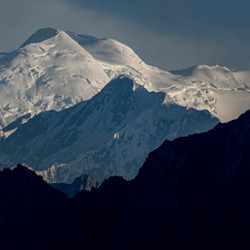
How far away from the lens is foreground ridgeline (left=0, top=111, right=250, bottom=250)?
134m

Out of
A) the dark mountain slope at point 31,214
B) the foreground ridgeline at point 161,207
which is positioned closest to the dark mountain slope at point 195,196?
the foreground ridgeline at point 161,207

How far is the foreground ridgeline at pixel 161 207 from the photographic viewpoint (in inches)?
5261

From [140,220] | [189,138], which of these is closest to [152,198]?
[140,220]

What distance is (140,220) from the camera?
14050 cm

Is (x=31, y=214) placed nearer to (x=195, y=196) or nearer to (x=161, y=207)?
(x=161, y=207)

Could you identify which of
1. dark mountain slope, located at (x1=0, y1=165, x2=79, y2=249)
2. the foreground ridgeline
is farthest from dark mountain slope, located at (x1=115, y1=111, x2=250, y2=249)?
dark mountain slope, located at (x1=0, y1=165, x2=79, y2=249)

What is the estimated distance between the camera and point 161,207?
13875 centimetres

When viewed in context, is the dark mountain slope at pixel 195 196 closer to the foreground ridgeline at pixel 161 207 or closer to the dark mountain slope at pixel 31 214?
the foreground ridgeline at pixel 161 207

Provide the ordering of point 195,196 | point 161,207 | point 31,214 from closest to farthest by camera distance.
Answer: point 195,196 < point 161,207 < point 31,214

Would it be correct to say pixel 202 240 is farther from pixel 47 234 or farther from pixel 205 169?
pixel 47 234

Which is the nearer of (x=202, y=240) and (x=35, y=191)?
(x=202, y=240)

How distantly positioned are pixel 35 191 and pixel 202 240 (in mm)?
32416

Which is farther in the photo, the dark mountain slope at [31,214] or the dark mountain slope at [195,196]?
the dark mountain slope at [31,214]

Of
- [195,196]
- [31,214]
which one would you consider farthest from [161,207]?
[31,214]
